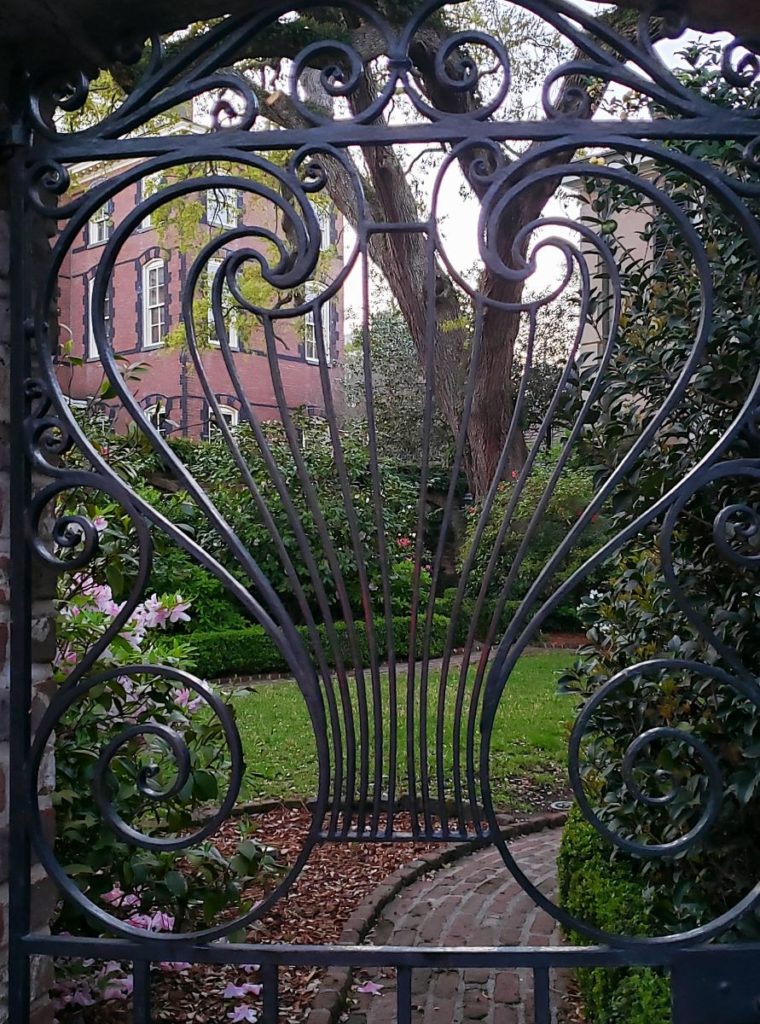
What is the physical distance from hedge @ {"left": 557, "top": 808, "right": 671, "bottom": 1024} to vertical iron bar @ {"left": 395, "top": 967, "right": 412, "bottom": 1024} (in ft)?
2.65

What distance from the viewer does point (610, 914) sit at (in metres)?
2.39

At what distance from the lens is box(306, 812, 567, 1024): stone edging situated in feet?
8.71

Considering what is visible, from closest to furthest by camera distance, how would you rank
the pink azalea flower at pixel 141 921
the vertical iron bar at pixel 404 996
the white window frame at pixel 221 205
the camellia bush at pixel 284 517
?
1. the vertical iron bar at pixel 404 996
2. the pink azalea flower at pixel 141 921
3. the white window frame at pixel 221 205
4. the camellia bush at pixel 284 517

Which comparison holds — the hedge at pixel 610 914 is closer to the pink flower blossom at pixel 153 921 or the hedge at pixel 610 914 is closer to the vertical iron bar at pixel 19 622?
the pink flower blossom at pixel 153 921

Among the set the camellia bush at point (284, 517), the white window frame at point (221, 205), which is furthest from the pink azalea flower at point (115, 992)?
the camellia bush at point (284, 517)

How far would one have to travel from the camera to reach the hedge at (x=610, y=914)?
6.91 ft

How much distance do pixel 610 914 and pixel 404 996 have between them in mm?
1086

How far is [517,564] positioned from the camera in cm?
155

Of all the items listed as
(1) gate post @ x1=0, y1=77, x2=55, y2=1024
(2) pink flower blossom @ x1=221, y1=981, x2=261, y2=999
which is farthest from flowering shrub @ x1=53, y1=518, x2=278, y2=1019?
(1) gate post @ x1=0, y1=77, x2=55, y2=1024

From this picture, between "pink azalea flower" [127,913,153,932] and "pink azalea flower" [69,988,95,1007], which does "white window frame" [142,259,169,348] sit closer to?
"pink azalea flower" [127,913,153,932]

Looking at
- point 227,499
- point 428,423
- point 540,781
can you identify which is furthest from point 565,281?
point 227,499

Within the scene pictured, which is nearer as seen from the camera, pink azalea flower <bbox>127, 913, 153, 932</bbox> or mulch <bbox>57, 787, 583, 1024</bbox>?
pink azalea flower <bbox>127, 913, 153, 932</bbox>

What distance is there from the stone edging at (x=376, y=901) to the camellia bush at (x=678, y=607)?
1.50 ft

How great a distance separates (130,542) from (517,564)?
1.39 m
